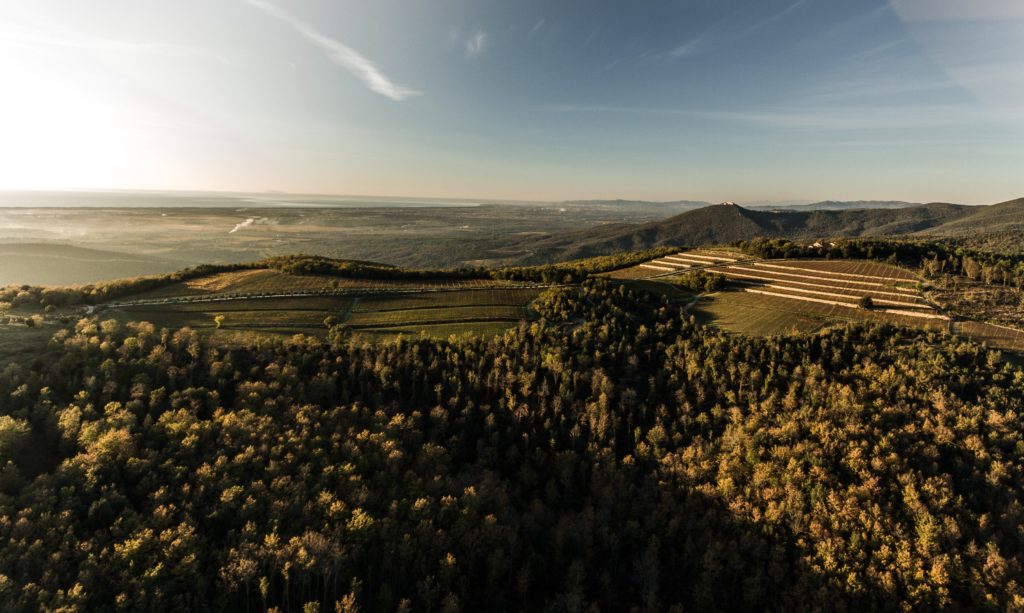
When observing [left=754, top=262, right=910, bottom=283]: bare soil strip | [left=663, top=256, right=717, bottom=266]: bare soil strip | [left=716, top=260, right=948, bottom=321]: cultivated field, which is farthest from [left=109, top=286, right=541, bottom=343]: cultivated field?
[left=754, top=262, right=910, bottom=283]: bare soil strip

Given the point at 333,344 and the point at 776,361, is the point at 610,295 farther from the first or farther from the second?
the point at 333,344

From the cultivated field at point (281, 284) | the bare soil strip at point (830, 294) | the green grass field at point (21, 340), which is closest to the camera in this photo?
the green grass field at point (21, 340)

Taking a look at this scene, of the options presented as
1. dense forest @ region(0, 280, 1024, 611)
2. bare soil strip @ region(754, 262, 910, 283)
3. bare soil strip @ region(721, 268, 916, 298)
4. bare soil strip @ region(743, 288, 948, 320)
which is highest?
bare soil strip @ region(754, 262, 910, 283)

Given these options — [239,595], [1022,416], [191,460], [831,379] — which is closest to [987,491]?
[1022,416]

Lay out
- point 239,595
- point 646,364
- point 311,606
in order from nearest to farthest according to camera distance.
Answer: point 311,606 → point 239,595 → point 646,364

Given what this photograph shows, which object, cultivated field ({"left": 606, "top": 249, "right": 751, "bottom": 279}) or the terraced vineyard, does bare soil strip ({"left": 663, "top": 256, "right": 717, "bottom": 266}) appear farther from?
the terraced vineyard

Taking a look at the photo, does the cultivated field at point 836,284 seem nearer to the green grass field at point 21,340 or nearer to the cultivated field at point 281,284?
the cultivated field at point 281,284

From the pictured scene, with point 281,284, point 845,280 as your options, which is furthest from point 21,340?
point 845,280

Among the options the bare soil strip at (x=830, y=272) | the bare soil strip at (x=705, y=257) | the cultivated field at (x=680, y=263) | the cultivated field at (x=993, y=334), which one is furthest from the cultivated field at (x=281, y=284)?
the cultivated field at (x=993, y=334)
